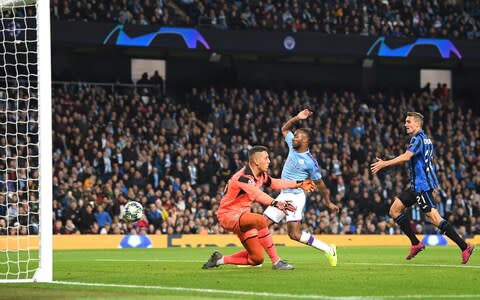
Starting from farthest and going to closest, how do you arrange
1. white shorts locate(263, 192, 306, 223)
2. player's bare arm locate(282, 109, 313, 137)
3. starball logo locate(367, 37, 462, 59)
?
1. starball logo locate(367, 37, 462, 59)
2. white shorts locate(263, 192, 306, 223)
3. player's bare arm locate(282, 109, 313, 137)

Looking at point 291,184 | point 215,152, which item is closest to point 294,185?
point 291,184

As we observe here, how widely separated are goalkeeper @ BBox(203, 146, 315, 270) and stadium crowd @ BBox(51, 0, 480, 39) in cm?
2304

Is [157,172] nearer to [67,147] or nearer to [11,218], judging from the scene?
[67,147]

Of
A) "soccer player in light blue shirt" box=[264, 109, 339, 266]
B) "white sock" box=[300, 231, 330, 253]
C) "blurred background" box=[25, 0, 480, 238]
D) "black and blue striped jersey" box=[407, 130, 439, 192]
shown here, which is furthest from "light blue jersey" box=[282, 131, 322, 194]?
"blurred background" box=[25, 0, 480, 238]

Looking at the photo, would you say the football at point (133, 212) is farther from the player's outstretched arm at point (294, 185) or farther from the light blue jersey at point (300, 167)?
the player's outstretched arm at point (294, 185)

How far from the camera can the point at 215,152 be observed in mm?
36375

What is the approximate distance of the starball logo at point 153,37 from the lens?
1473 inches

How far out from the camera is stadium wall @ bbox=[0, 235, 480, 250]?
2916cm

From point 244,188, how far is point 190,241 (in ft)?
54.0

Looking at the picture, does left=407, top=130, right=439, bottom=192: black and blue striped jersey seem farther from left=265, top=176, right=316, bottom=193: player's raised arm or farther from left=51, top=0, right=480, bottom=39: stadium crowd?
left=51, top=0, right=480, bottom=39: stadium crowd

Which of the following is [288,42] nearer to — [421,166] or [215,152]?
[215,152]

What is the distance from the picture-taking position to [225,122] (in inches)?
1554

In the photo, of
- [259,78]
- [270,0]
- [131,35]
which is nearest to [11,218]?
[131,35]

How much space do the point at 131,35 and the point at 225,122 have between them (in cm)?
481
